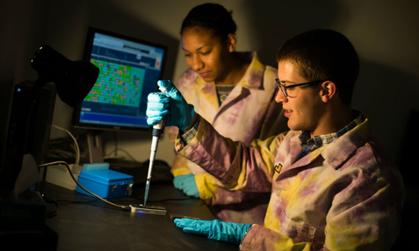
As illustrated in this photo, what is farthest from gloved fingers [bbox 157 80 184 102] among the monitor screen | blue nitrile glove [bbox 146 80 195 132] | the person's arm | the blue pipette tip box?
the monitor screen

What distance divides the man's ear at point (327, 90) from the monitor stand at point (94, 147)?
96 centimetres

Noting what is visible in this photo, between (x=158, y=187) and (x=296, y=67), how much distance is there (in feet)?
2.46

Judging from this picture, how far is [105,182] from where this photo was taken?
1.49m

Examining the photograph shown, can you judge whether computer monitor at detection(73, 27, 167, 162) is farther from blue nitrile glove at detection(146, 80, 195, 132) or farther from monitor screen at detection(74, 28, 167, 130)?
blue nitrile glove at detection(146, 80, 195, 132)

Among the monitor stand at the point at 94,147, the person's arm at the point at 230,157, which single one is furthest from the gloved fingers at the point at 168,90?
the monitor stand at the point at 94,147

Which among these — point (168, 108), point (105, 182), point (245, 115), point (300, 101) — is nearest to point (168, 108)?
point (168, 108)

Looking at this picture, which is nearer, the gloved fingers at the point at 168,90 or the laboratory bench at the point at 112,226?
the laboratory bench at the point at 112,226

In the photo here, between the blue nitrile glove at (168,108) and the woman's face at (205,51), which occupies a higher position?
the woman's face at (205,51)

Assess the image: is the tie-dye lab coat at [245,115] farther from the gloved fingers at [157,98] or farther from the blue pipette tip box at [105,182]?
the gloved fingers at [157,98]

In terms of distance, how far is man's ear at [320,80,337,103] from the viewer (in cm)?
138

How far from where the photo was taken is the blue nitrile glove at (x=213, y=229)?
1312 millimetres

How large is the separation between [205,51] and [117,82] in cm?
38

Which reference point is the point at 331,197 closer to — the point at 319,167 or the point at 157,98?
the point at 319,167

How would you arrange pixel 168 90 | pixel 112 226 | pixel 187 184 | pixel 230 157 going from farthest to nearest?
pixel 187 184 < pixel 230 157 < pixel 168 90 < pixel 112 226
